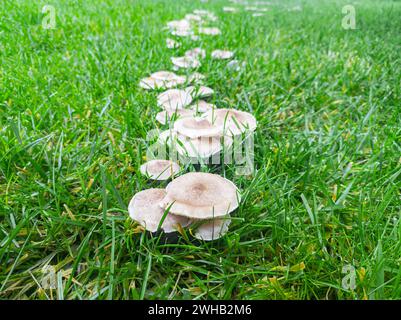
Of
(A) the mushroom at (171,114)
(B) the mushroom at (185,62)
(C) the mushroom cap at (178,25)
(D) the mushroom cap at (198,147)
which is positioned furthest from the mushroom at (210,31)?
(D) the mushroom cap at (198,147)

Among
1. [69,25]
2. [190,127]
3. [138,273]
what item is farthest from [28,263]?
[69,25]

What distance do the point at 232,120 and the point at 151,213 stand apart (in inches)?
35.5

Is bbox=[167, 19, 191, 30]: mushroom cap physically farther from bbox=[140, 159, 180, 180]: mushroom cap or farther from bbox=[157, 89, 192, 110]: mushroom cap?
bbox=[140, 159, 180, 180]: mushroom cap

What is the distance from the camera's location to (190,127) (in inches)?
76.3

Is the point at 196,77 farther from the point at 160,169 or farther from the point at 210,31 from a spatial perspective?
the point at 210,31

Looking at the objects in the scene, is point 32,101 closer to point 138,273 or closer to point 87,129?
point 87,129

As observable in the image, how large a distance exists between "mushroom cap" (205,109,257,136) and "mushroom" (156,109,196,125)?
147 millimetres

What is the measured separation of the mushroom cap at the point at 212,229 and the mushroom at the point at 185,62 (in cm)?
197

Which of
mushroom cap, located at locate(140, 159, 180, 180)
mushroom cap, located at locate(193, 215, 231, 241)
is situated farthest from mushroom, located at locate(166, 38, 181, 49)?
mushroom cap, located at locate(193, 215, 231, 241)

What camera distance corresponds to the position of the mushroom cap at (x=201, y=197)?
Result: 1.44 meters

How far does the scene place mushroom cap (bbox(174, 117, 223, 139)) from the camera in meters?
1.88

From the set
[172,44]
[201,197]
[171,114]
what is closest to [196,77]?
[171,114]

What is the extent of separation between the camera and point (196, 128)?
1934mm

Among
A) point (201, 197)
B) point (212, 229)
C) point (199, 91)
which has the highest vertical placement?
point (199, 91)
